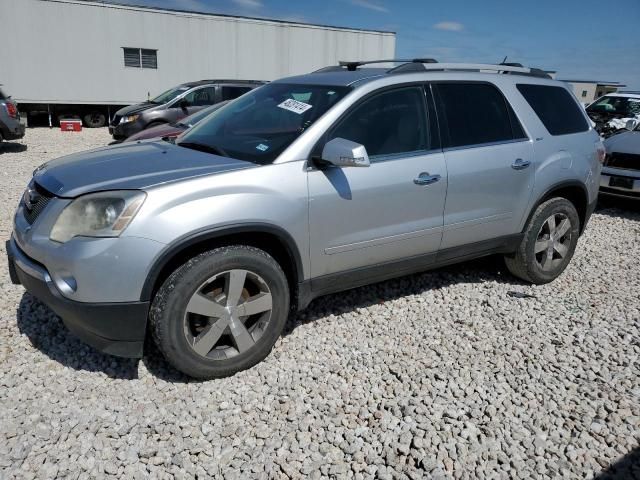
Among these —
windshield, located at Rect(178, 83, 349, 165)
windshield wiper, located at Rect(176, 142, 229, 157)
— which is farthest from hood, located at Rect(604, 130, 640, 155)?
windshield wiper, located at Rect(176, 142, 229, 157)

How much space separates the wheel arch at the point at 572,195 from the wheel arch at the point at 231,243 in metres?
2.20

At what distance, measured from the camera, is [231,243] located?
2916mm

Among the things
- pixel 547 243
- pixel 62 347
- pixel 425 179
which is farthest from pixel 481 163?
pixel 62 347

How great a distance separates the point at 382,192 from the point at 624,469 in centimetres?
193

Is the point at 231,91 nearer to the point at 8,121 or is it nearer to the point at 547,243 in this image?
the point at 8,121

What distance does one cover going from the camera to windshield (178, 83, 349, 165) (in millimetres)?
3174

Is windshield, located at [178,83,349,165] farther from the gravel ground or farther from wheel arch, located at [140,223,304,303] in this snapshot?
the gravel ground

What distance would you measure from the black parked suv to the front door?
9.61 m

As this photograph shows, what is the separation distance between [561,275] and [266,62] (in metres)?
15.8

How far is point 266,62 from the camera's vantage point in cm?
1848

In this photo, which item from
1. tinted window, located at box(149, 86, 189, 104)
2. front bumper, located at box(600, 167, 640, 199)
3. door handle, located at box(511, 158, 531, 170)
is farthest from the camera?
tinted window, located at box(149, 86, 189, 104)

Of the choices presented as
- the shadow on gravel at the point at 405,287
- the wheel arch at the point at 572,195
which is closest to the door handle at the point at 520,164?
the wheel arch at the point at 572,195

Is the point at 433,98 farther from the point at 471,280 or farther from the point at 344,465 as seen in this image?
the point at 344,465

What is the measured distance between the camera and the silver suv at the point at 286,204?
262 centimetres
